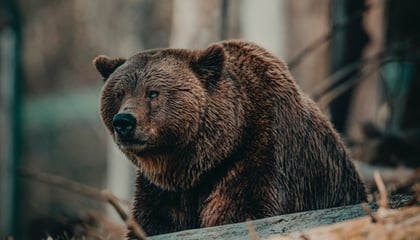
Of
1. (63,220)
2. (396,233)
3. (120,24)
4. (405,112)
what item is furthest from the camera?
(120,24)

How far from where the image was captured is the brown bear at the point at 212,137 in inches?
209

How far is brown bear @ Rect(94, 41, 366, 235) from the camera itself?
17.4 ft

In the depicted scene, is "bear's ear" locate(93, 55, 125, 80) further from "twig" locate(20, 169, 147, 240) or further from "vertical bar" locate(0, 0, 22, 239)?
"vertical bar" locate(0, 0, 22, 239)

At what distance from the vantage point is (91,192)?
5.80 meters

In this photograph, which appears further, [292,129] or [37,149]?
[37,149]

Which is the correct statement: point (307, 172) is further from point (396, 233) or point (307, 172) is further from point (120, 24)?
point (120, 24)

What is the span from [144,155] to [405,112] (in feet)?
27.6

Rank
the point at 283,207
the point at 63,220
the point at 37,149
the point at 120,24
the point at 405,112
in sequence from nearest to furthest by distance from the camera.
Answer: the point at 283,207
the point at 63,220
the point at 405,112
the point at 120,24
the point at 37,149

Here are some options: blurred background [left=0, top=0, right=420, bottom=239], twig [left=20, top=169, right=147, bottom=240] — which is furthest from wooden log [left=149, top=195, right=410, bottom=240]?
blurred background [left=0, top=0, right=420, bottom=239]

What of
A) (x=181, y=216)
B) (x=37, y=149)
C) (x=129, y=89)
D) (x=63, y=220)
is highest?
(x=129, y=89)

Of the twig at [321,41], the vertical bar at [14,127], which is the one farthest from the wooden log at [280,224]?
the vertical bar at [14,127]

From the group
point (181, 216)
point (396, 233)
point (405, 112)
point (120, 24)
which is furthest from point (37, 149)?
point (396, 233)

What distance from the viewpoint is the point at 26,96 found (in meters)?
27.4

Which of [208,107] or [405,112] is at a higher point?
[208,107]
